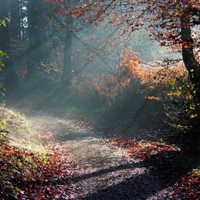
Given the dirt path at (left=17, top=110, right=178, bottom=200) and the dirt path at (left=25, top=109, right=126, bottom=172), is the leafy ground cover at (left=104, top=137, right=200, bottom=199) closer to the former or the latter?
the dirt path at (left=17, top=110, right=178, bottom=200)

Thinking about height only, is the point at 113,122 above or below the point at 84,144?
above

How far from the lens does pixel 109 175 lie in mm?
7312

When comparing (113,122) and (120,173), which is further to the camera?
(113,122)

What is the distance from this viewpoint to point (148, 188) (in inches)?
241

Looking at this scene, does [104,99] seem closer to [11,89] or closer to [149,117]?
[149,117]

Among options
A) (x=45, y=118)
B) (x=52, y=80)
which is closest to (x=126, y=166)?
(x=45, y=118)

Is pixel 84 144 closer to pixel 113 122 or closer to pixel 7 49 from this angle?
pixel 113 122

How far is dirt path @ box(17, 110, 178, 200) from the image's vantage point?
19.2 feet

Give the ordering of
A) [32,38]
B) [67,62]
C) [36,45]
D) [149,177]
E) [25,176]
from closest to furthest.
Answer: [25,176]
[149,177]
[67,62]
[36,45]
[32,38]

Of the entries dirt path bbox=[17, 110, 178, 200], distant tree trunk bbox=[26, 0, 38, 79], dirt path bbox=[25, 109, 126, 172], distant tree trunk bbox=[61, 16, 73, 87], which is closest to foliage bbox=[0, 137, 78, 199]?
dirt path bbox=[17, 110, 178, 200]

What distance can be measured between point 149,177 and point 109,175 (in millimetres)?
1326

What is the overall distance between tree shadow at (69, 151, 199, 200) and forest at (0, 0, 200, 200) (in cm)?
3

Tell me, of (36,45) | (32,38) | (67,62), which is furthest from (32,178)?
(32,38)

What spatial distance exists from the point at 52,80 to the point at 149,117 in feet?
60.3
